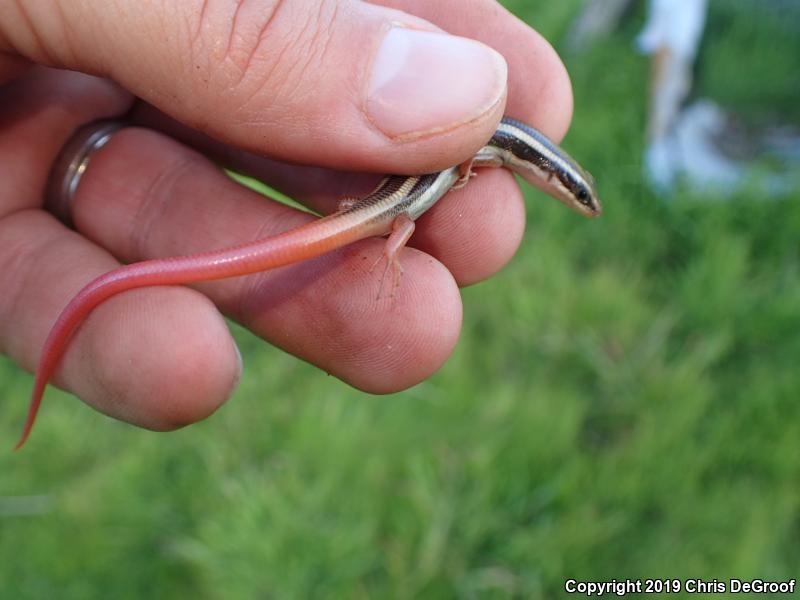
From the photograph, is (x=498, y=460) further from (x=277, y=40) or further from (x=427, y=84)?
(x=277, y=40)

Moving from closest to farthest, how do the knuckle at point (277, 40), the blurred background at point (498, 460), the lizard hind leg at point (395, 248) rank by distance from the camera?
the knuckle at point (277, 40)
the lizard hind leg at point (395, 248)
the blurred background at point (498, 460)

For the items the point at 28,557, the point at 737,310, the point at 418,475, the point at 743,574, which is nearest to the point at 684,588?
the point at 743,574

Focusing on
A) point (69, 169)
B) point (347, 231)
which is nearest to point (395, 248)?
point (347, 231)

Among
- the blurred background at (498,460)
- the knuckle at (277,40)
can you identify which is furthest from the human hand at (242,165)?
the blurred background at (498,460)
